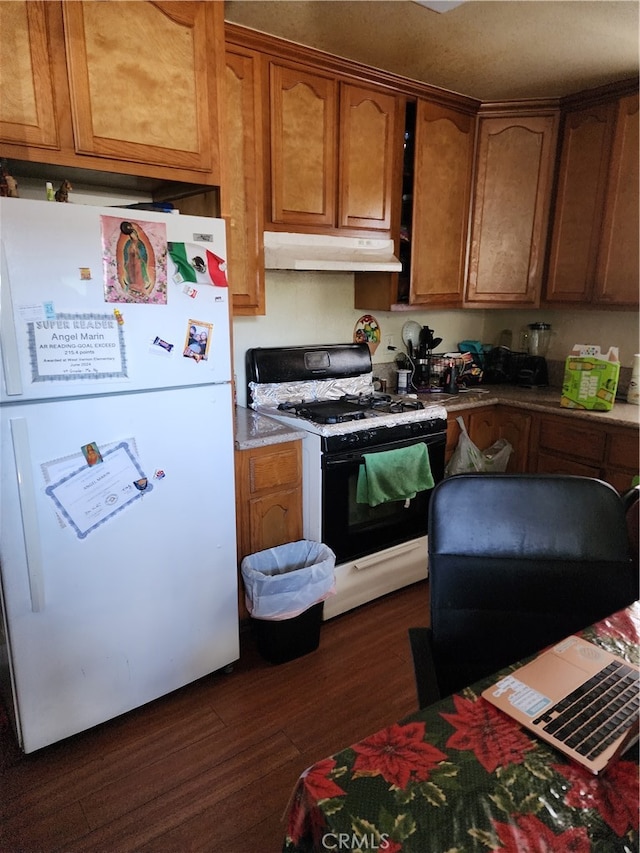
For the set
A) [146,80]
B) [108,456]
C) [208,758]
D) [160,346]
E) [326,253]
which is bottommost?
[208,758]

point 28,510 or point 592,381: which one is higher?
point 592,381

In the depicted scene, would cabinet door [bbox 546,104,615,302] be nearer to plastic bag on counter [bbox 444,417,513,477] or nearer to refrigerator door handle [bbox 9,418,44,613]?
plastic bag on counter [bbox 444,417,513,477]

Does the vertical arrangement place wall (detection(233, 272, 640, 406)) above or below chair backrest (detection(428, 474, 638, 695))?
above

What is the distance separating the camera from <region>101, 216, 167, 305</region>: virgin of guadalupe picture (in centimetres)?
158

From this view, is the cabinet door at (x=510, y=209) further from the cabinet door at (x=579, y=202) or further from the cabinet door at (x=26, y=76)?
the cabinet door at (x=26, y=76)

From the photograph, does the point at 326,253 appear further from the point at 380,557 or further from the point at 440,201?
the point at 380,557

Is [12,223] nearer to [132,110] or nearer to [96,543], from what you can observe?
[132,110]

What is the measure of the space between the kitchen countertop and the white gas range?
91 mm

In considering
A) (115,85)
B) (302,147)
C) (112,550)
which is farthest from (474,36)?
(112,550)

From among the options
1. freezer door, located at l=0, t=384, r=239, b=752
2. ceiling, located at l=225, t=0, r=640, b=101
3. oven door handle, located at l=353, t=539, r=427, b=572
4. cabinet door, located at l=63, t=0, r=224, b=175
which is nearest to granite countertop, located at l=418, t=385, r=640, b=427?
Result: oven door handle, located at l=353, t=539, r=427, b=572

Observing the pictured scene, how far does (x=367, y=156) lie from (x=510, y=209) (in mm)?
956

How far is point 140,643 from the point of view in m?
1.86

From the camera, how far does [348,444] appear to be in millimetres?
2336

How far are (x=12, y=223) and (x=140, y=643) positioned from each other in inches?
53.7
